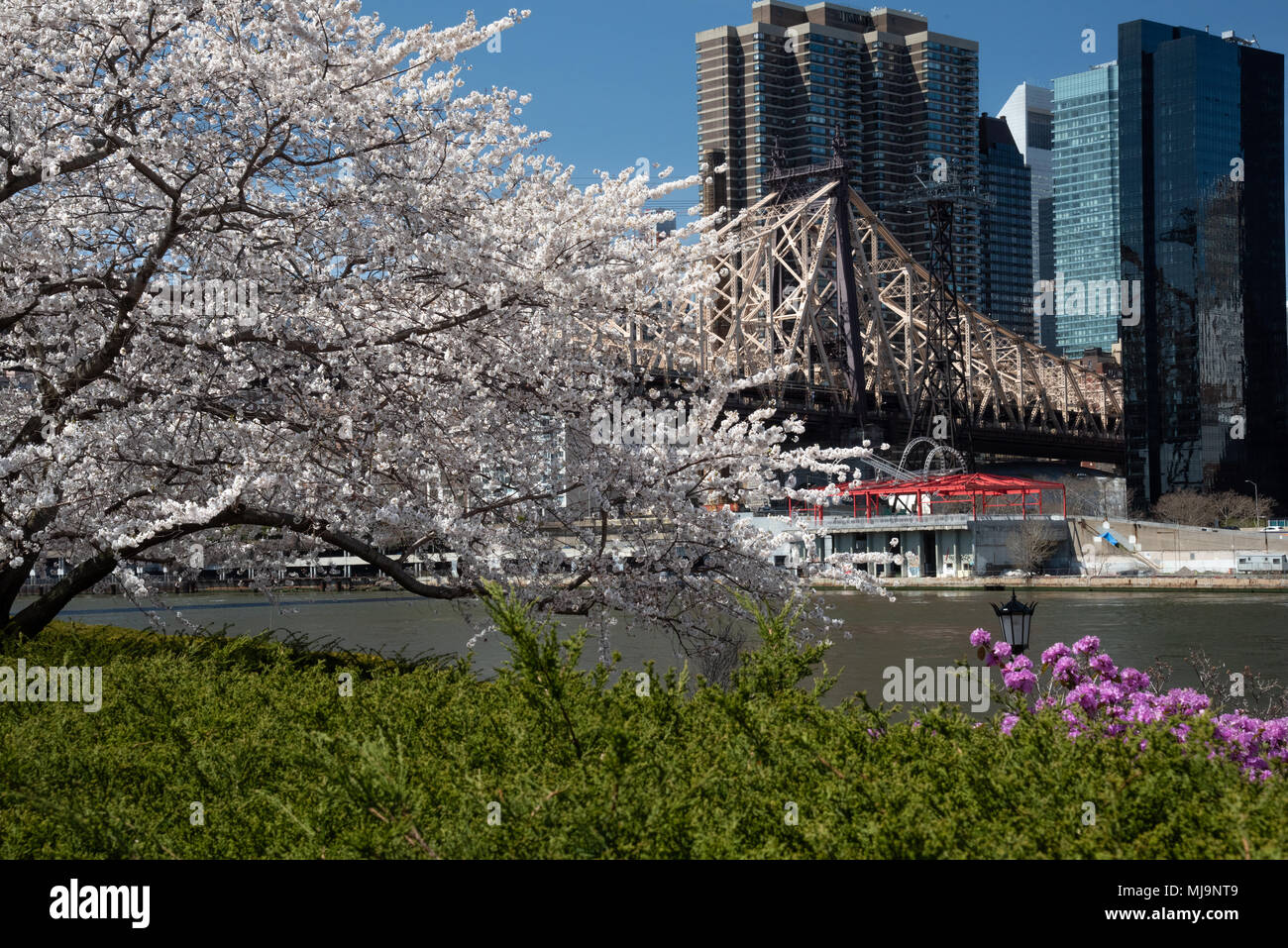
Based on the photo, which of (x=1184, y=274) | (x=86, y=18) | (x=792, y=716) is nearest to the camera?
(x=792, y=716)

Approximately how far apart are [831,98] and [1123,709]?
162m

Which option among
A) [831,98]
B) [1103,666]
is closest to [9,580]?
[1103,666]

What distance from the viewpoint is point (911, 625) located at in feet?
132

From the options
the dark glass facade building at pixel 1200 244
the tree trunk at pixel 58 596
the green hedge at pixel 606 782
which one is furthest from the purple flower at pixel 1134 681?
the dark glass facade building at pixel 1200 244

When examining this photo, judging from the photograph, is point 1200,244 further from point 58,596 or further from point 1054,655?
point 58,596

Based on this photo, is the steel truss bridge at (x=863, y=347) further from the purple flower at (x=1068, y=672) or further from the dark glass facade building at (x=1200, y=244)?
the purple flower at (x=1068, y=672)

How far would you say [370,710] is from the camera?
5.70m

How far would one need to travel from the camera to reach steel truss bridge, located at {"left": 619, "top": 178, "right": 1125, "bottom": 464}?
76062mm

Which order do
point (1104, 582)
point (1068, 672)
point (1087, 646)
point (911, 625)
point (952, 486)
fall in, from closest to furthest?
point (1068, 672) < point (1087, 646) < point (911, 625) < point (1104, 582) < point (952, 486)
